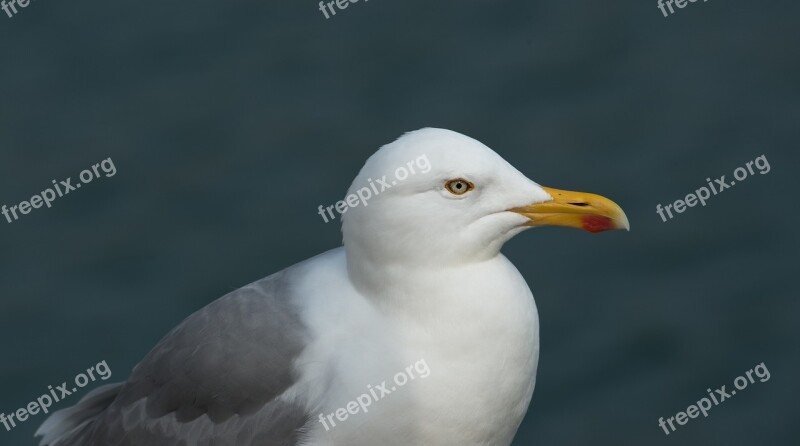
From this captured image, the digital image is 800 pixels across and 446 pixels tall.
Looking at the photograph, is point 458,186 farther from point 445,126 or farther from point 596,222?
point 445,126

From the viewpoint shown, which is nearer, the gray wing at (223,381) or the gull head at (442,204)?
the gull head at (442,204)

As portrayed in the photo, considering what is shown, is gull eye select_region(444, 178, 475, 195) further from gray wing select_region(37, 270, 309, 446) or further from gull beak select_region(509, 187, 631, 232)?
gray wing select_region(37, 270, 309, 446)

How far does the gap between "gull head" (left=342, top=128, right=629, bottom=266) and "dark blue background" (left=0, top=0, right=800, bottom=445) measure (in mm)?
2067

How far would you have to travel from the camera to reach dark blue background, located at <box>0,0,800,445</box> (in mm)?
6461

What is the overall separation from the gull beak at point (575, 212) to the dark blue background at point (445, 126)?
77.8 inches

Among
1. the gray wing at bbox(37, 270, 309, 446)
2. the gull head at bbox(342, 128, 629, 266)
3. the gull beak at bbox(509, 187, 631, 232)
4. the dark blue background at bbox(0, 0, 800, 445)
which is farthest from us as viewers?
the dark blue background at bbox(0, 0, 800, 445)

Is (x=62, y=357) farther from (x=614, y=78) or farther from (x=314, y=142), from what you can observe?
(x=614, y=78)

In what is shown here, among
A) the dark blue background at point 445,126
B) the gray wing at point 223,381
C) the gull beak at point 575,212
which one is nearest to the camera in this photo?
the gull beak at point 575,212

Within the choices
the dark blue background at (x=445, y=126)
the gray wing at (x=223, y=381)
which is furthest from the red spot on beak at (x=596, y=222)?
the dark blue background at (x=445, y=126)

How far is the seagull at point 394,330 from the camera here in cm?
436

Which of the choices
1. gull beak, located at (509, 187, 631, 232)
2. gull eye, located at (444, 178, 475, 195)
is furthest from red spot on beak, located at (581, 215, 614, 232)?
gull eye, located at (444, 178, 475, 195)

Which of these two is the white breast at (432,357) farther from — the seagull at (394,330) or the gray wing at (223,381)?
the gray wing at (223,381)

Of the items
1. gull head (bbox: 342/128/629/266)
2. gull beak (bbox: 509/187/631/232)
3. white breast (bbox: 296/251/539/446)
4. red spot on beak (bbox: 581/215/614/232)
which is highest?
gull head (bbox: 342/128/629/266)

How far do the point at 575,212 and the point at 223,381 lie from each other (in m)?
1.26
